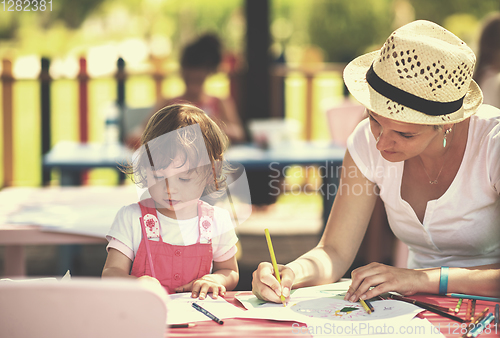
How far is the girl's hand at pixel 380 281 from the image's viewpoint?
3.71 ft

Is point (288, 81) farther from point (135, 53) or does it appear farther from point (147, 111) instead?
point (135, 53)

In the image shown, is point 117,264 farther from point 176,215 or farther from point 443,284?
point 443,284

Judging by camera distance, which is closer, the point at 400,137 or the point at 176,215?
the point at 400,137

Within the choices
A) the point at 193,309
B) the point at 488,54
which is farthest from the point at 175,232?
the point at 488,54

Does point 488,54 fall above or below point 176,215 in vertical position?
above

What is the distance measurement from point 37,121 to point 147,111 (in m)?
1.77

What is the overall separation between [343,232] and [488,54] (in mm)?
2453

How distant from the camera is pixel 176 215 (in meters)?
1.36

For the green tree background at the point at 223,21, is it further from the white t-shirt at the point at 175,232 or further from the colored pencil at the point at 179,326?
the colored pencil at the point at 179,326

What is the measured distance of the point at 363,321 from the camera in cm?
102

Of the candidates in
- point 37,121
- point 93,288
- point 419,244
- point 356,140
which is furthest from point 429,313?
point 37,121

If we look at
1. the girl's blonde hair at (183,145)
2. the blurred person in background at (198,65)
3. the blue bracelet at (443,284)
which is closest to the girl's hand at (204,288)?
the girl's blonde hair at (183,145)

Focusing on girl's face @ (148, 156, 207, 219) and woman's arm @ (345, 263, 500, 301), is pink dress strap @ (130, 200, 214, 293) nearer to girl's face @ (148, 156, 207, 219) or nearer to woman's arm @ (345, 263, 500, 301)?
girl's face @ (148, 156, 207, 219)

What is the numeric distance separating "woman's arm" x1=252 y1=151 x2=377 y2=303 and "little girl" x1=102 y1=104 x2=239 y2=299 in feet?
0.66
